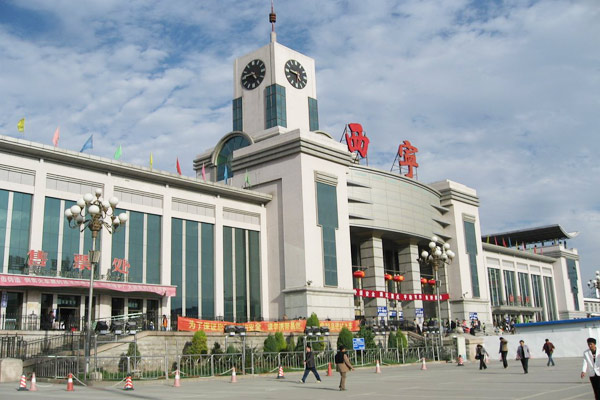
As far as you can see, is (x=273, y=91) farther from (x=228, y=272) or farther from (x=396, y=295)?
(x=396, y=295)

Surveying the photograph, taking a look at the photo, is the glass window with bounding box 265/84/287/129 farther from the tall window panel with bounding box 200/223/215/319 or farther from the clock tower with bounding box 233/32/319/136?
the tall window panel with bounding box 200/223/215/319

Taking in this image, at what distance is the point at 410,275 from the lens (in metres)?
61.2

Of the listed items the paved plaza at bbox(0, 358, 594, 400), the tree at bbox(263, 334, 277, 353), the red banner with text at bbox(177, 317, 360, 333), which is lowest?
the paved plaza at bbox(0, 358, 594, 400)

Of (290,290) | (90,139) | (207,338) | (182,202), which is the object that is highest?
(90,139)

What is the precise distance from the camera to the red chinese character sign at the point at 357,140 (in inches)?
2288

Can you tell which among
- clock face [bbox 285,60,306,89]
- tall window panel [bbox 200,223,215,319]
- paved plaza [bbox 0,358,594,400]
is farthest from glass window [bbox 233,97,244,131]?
paved plaza [bbox 0,358,594,400]

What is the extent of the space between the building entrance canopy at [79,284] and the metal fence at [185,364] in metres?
7.53

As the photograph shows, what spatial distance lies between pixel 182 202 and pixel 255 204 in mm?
7216

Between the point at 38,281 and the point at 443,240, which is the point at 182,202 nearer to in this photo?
the point at 38,281

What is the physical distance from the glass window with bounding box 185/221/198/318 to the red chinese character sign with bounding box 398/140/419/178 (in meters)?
25.3

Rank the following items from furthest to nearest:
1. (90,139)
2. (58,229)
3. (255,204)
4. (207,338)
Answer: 1. (255,204)
2. (90,139)
3. (58,229)
4. (207,338)

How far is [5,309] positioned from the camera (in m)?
34.7

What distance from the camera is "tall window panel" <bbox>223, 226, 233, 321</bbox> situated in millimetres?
46250

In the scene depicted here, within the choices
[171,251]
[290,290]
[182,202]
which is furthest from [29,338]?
[290,290]
